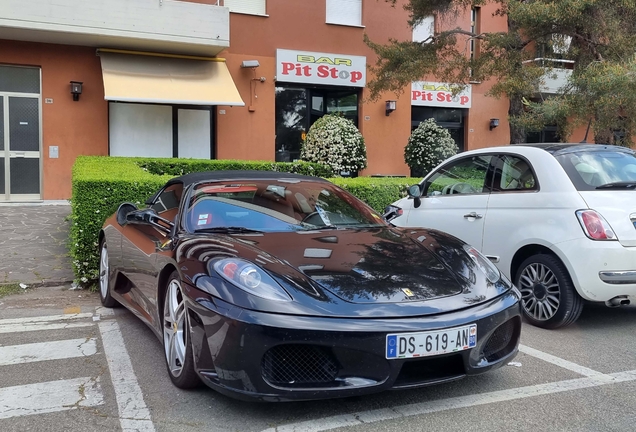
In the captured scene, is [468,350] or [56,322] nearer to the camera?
[468,350]

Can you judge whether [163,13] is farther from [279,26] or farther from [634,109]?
[634,109]

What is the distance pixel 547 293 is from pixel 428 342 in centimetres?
241

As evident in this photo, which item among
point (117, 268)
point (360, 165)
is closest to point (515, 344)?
point (117, 268)

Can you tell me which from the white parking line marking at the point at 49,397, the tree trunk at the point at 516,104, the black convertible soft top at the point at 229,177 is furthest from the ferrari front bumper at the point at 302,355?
the tree trunk at the point at 516,104

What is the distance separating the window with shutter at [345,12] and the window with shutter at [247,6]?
190 cm

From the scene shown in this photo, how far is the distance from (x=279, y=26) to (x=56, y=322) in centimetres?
1198

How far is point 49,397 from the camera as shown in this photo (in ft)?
11.0

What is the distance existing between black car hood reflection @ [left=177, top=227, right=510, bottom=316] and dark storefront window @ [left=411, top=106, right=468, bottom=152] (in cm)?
1424

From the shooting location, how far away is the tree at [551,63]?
966cm

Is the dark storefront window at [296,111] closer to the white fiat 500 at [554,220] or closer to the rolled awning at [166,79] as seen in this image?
the rolled awning at [166,79]

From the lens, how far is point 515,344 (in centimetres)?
341

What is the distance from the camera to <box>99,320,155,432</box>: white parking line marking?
300 centimetres

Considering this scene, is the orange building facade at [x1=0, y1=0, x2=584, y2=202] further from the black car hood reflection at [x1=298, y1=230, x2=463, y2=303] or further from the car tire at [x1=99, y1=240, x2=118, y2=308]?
the black car hood reflection at [x1=298, y1=230, x2=463, y2=303]

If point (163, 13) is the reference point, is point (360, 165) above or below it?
below
